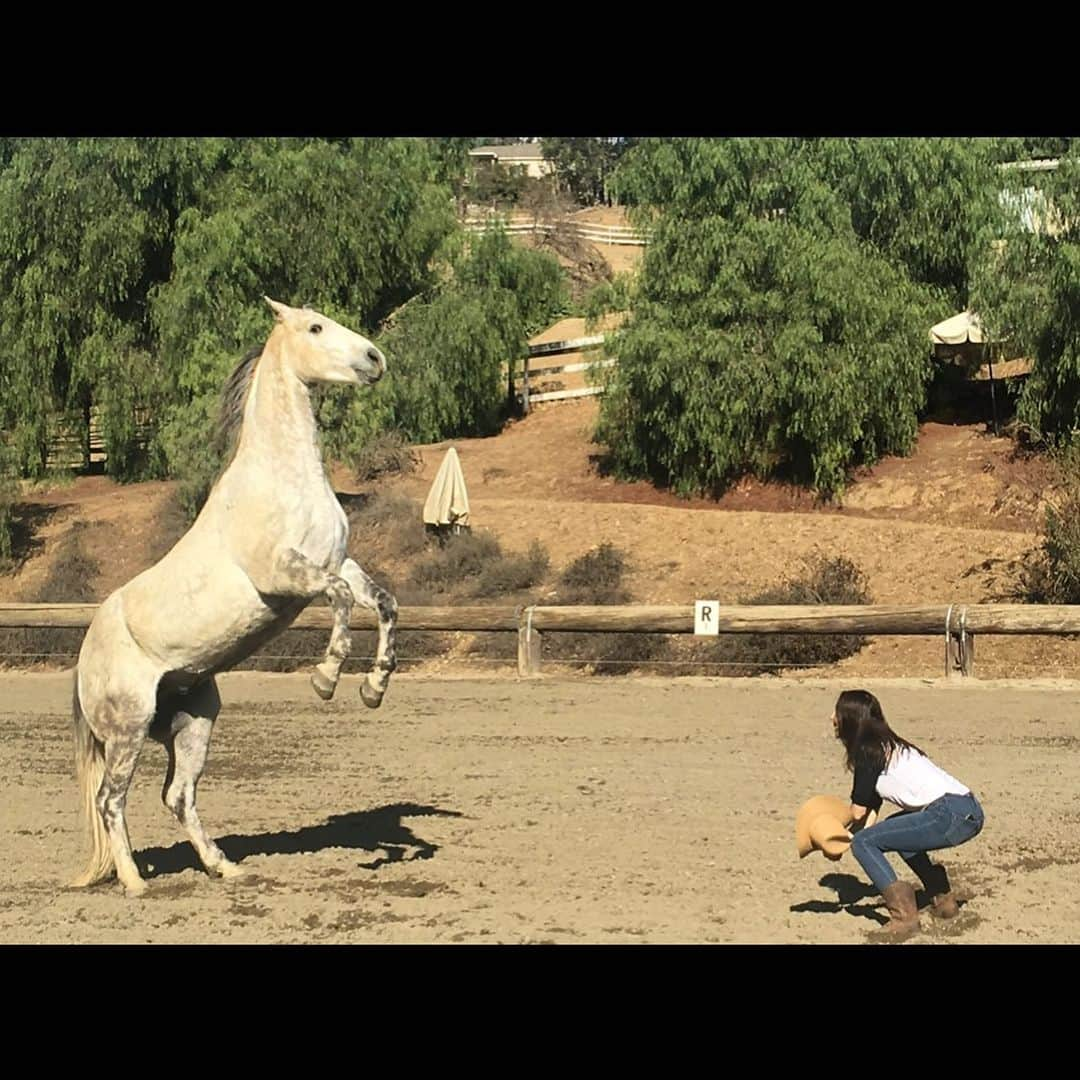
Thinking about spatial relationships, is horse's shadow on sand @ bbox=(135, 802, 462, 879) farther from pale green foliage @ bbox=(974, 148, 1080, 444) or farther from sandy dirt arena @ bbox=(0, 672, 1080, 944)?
pale green foliage @ bbox=(974, 148, 1080, 444)

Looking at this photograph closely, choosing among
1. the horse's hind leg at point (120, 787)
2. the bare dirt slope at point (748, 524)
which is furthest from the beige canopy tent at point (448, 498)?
the horse's hind leg at point (120, 787)

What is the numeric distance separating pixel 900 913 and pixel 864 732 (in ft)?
2.70

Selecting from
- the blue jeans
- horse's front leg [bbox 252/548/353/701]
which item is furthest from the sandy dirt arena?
horse's front leg [bbox 252/548/353/701]

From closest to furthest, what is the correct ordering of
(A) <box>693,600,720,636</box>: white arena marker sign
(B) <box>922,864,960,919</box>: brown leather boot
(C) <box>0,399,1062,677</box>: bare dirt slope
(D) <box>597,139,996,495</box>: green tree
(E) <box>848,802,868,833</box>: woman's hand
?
(E) <box>848,802,868,833</box>: woman's hand
(B) <box>922,864,960,919</box>: brown leather boot
(A) <box>693,600,720,636</box>: white arena marker sign
(C) <box>0,399,1062,677</box>: bare dirt slope
(D) <box>597,139,996,495</box>: green tree

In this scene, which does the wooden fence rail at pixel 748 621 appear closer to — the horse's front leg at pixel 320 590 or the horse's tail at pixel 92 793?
the horse's tail at pixel 92 793

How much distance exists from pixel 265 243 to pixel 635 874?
870 inches

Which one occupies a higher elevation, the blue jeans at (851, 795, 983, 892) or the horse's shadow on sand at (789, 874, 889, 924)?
the blue jeans at (851, 795, 983, 892)

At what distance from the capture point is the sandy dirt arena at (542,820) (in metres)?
7.56

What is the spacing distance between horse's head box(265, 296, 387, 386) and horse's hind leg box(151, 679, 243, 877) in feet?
5.74

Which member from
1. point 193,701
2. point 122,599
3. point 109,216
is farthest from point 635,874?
point 109,216

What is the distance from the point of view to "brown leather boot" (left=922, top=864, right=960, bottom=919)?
7.51m

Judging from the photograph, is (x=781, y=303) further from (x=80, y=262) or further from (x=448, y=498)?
(x=80, y=262)

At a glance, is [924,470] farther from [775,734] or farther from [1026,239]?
[775,734]

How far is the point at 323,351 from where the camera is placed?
7.92 metres
